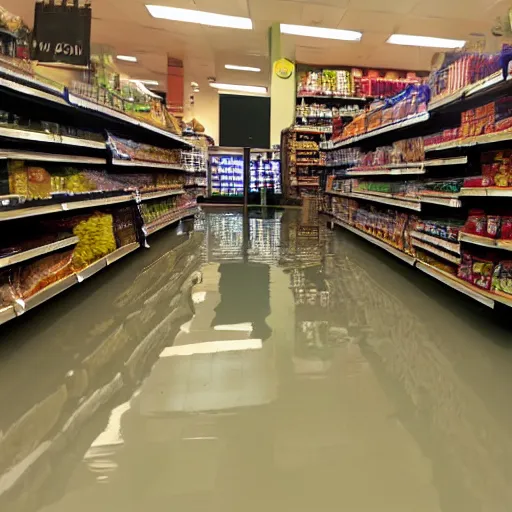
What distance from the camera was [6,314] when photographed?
Result: 2.14 meters

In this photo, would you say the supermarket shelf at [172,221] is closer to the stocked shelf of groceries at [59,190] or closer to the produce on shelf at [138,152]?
the stocked shelf of groceries at [59,190]

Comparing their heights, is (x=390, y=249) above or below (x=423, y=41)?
below

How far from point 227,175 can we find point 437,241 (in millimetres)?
11143

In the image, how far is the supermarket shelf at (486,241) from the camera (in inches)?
93.4

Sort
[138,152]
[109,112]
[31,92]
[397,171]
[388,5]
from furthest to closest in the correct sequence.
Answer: [388,5] < [138,152] < [397,171] < [109,112] < [31,92]

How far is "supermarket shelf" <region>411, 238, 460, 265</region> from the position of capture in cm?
299

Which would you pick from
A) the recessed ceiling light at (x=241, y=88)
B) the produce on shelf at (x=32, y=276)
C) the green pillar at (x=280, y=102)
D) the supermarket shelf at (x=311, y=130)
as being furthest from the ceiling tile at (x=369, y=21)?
the produce on shelf at (x=32, y=276)

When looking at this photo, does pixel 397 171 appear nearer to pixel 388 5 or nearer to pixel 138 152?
pixel 138 152

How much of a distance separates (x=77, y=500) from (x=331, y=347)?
1.43 metres

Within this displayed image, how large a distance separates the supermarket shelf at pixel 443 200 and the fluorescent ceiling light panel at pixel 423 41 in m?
7.28

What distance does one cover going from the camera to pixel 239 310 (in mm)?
2947

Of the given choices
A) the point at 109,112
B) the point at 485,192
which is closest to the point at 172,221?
the point at 109,112

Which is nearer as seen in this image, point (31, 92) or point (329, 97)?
point (31, 92)

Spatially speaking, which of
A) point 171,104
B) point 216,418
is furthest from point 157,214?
point 171,104
